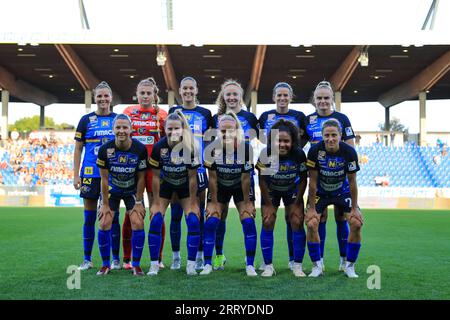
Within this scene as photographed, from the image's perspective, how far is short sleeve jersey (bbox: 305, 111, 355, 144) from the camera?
231 inches

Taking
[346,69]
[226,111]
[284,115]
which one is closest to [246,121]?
[226,111]

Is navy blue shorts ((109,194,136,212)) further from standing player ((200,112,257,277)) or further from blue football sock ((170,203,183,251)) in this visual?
standing player ((200,112,257,277))

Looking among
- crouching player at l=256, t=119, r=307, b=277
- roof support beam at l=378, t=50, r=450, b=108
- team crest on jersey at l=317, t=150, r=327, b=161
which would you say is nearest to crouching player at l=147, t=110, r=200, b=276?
crouching player at l=256, t=119, r=307, b=277

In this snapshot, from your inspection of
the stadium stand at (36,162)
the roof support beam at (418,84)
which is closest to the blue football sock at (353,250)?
the stadium stand at (36,162)

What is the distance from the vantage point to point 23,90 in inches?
1302

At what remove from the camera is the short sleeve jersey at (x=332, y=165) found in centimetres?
531

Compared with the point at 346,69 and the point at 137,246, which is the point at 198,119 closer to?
the point at 137,246

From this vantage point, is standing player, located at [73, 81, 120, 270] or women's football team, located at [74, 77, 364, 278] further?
standing player, located at [73, 81, 120, 270]

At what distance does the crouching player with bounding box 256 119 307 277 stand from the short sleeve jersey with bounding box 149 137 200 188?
0.75m

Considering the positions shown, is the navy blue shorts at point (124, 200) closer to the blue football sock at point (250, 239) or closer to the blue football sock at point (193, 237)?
the blue football sock at point (193, 237)

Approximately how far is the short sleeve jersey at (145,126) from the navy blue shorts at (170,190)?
661 millimetres
